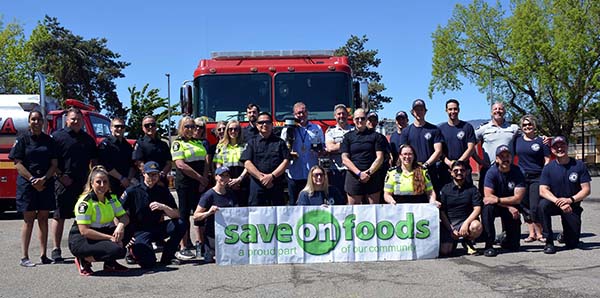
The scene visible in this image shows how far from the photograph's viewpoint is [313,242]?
295 inches

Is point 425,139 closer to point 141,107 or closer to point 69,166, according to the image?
point 69,166

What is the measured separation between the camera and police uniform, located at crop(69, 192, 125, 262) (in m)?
6.82

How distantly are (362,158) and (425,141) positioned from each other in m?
0.94

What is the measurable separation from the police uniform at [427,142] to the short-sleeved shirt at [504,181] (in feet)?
2.36

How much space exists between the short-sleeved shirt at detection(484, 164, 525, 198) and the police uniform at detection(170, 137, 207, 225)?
3787 mm

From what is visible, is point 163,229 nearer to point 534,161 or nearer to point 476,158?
point 476,158

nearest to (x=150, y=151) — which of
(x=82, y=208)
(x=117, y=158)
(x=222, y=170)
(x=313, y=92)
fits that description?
(x=117, y=158)

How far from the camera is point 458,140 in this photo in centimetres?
841

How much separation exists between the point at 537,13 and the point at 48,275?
35.1 meters

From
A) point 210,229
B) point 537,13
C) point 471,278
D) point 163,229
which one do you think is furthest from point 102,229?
point 537,13

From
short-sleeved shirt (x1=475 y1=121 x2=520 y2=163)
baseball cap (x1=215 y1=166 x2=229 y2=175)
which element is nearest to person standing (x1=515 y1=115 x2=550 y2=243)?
short-sleeved shirt (x1=475 y1=121 x2=520 y2=163)

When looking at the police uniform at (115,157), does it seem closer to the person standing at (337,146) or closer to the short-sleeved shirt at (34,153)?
the short-sleeved shirt at (34,153)

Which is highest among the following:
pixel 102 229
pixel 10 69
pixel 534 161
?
pixel 10 69

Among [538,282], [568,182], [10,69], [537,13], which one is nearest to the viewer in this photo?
[538,282]
